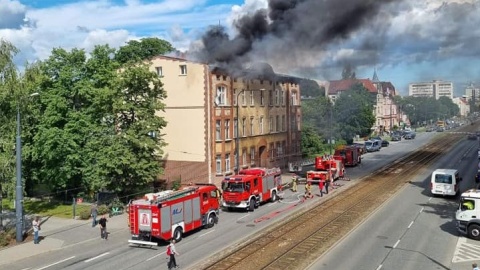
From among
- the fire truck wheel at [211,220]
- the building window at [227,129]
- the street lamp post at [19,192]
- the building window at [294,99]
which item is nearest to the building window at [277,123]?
the building window at [294,99]

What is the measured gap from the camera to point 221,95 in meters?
48.7

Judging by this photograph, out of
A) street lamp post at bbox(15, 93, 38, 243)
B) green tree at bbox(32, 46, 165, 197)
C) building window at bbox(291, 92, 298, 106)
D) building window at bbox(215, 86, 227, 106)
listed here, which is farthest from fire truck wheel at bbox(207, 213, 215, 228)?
building window at bbox(291, 92, 298, 106)

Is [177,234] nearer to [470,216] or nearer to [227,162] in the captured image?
[470,216]

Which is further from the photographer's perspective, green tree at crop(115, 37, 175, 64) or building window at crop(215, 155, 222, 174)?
green tree at crop(115, 37, 175, 64)

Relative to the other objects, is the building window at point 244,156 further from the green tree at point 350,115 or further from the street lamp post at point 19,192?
the green tree at point 350,115

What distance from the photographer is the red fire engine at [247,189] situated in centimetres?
3556

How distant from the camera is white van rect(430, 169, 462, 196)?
39531 mm

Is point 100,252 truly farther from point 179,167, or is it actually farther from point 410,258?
point 179,167

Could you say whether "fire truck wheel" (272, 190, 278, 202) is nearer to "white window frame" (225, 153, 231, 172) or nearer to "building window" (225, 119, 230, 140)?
"white window frame" (225, 153, 231, 172)

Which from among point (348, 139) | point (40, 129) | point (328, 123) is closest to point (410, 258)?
point (40, 129)

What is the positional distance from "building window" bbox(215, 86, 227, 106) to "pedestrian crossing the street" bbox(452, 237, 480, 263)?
27.7 meters

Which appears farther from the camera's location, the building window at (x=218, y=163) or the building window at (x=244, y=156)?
the building window at (x=244, y=156)

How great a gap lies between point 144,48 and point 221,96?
31.1 meters

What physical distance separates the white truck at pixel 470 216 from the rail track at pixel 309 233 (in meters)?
6.38
